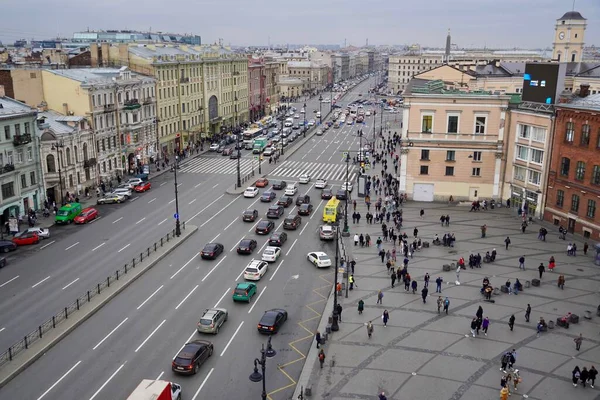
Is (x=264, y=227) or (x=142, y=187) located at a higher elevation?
(x=264, y=227)

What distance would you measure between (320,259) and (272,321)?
11.9m

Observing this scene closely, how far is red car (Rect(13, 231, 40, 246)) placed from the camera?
159ft

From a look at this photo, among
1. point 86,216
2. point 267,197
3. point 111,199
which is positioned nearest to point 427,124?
point 267,197

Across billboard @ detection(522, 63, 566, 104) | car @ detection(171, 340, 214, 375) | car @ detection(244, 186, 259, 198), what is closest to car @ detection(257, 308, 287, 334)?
car @ detection(171, 340, 214, 375)

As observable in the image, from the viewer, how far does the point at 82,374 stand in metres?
28.3

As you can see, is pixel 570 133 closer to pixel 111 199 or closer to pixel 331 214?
pixel 331 214

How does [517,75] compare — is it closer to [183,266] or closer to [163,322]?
[183,266]

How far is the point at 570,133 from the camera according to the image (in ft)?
169

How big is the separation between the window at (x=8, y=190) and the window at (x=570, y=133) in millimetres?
52558

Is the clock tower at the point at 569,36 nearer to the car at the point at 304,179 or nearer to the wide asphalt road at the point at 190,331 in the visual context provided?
the car at the point at 304,179

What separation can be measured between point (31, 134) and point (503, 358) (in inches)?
1952

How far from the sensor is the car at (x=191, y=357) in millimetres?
27875

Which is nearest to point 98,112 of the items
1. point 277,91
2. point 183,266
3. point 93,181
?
point 93,181

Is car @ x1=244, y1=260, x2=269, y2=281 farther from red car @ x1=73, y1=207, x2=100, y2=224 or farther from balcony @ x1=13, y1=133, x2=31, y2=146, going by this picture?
balcony @ x1=13, y1=133, x2=31, y2=146
